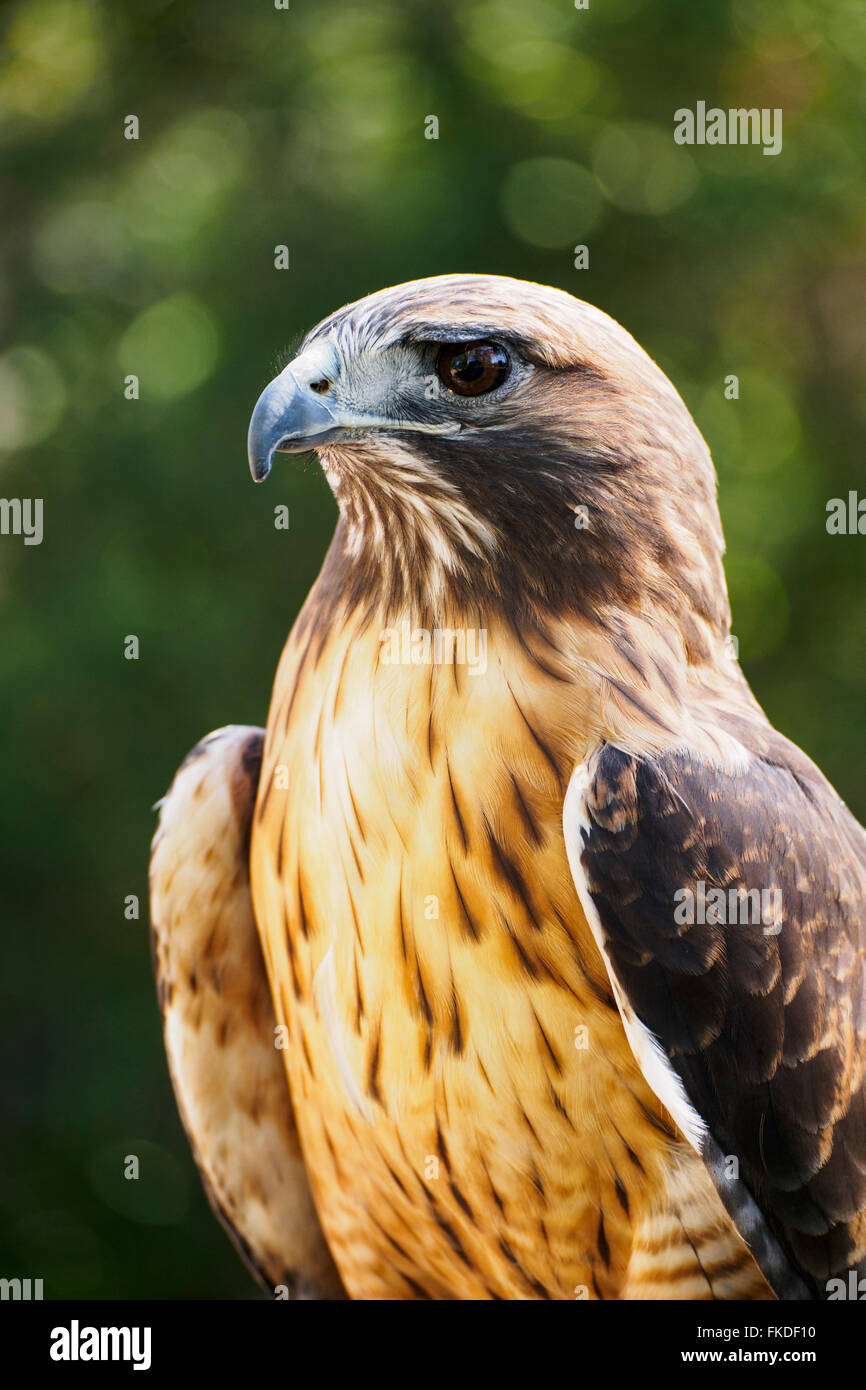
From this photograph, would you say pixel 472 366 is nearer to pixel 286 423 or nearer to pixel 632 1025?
pixel 286 423

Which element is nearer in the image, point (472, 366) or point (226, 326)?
point (472, 366)

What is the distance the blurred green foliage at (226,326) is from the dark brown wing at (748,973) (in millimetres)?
1488

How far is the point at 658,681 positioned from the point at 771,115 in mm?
1749

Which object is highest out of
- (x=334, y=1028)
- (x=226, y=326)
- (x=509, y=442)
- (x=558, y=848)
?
(x=226, y=326)

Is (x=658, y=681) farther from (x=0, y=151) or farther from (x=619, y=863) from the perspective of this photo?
(x=0, y=151)

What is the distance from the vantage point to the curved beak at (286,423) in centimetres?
120

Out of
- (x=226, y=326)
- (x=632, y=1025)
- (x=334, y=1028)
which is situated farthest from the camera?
(x=226, y=326)

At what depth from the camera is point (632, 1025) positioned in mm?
1201

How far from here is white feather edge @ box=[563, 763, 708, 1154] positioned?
1.20 meters

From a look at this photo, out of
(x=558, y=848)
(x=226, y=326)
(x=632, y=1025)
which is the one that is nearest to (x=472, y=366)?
(x=558, y=848)

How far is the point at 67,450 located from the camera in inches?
113

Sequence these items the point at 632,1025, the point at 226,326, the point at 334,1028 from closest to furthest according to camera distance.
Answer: the point at 632,1025, the point at 334,1028, the point at 226,326

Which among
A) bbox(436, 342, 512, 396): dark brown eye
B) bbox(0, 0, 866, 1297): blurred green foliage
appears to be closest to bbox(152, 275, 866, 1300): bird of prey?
bbox(436, 342, 512, 396): dark brown eye

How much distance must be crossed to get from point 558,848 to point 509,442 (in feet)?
1.30
